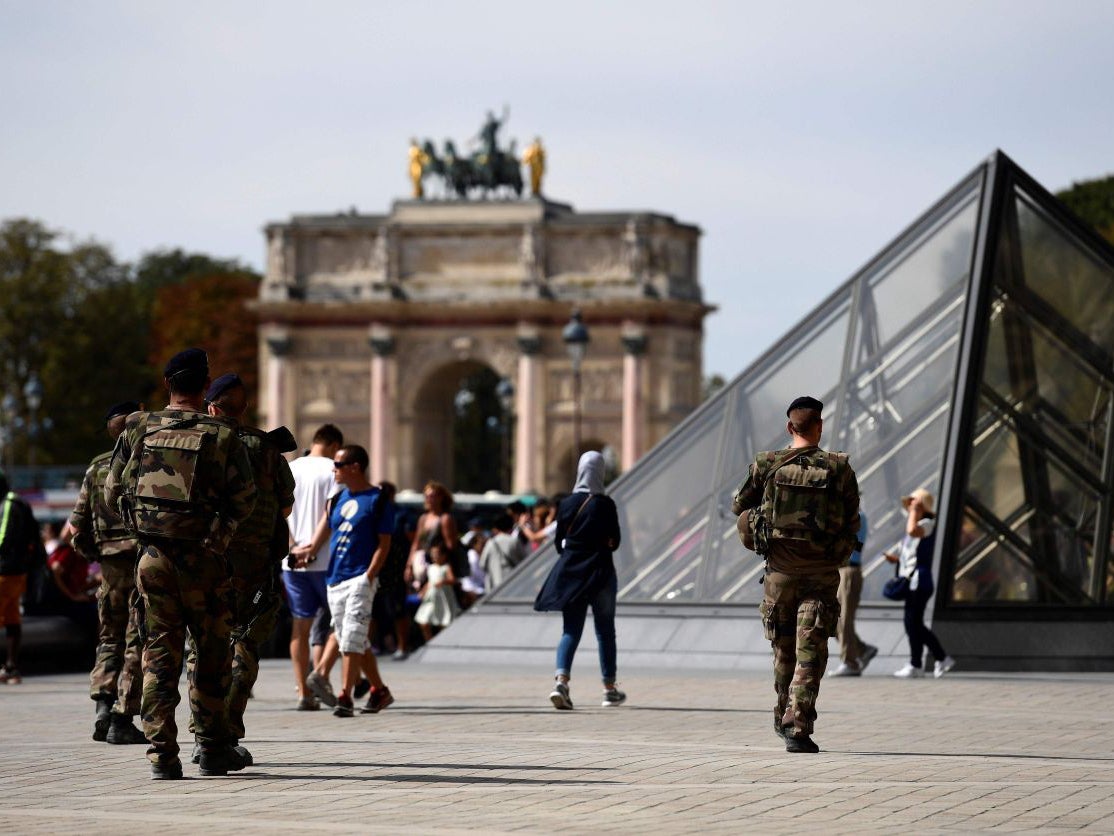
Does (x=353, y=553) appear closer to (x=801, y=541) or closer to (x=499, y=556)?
(x=801, y=541)

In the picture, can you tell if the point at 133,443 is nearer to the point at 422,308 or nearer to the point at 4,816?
the point at 4,816

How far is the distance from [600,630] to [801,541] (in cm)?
362

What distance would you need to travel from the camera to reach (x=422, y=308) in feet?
282

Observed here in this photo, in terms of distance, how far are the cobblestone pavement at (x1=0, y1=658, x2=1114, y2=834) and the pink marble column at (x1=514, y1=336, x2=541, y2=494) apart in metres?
69.0

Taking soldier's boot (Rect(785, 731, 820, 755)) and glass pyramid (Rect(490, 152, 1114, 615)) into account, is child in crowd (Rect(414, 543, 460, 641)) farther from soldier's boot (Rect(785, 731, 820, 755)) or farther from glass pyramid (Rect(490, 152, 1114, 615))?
soldier's boot (Rect(785, 731, 820, 755))

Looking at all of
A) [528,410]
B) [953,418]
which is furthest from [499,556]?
[528,410]

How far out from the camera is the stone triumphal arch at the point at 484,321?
84.6 m

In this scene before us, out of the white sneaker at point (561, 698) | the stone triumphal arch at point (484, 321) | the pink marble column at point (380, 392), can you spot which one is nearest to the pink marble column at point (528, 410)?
the stone triumphal arch at point (484, 321)

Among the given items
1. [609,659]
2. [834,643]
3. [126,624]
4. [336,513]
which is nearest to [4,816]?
[126,624]

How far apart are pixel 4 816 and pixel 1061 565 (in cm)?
1104

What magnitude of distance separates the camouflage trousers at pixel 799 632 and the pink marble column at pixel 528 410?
73043 mm

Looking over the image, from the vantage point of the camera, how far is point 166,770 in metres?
10.3

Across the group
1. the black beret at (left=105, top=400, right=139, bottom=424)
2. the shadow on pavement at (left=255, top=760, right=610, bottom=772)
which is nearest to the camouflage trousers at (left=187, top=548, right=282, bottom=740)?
the shadow on pavement at (left=255, top=760, right=610, bottom=772)

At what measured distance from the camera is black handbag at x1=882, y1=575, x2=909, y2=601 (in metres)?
17.5
